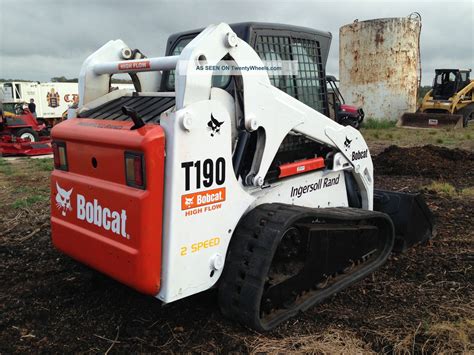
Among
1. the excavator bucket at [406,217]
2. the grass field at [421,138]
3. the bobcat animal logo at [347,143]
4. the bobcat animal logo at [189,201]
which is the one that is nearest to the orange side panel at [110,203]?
the bobcat animal logo at [189,201]

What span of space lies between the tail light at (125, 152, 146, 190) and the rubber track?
0.76m

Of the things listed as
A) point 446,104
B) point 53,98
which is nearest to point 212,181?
point 446,104

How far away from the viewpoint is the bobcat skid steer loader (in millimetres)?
2686

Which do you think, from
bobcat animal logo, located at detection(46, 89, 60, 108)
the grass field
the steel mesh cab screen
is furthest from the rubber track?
bobcat animal logo, located at detection(46, 89, 60, 108)

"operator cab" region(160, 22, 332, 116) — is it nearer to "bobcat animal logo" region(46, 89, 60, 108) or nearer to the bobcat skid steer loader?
the bobcat skid steer loader

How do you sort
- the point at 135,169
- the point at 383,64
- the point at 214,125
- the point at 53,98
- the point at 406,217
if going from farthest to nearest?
the point at 53,98 → the point at 383,64 → the point at 406,217 → the point at 214,125 → the point at 135,169

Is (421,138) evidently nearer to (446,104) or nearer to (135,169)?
(446,104)

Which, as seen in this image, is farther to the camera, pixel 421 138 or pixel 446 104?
pixel 446 104

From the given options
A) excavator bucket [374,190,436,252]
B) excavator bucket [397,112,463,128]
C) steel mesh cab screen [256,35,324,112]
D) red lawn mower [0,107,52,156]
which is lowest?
red lawn mower [0,107,52,156]

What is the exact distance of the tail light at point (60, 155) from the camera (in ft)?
10.9

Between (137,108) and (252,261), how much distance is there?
1.38 metres

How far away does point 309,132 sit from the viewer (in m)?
3.61

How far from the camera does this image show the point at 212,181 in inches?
112

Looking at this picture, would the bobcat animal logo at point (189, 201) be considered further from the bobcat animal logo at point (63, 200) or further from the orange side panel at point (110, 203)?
the bobcat animal logo at point (63, 200)
